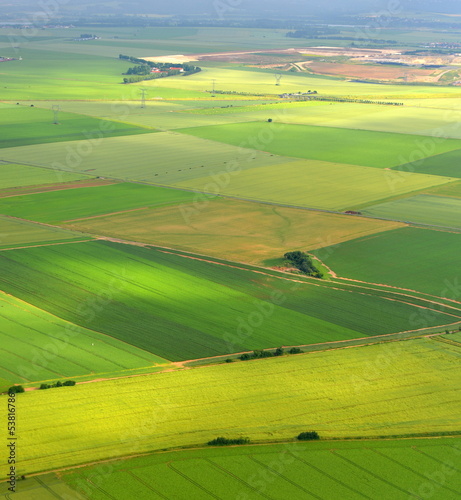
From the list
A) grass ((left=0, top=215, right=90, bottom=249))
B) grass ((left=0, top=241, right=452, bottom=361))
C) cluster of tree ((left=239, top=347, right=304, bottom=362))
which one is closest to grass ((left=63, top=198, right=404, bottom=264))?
grass ((left=0, top=215, right=90, bottom=249))

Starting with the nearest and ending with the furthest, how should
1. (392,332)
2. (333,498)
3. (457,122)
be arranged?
(333,498)
(392,332)
(457,122)

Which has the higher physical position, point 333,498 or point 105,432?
point 105,432

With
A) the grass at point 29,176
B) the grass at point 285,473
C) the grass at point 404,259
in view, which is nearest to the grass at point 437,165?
the grass at point 404,259

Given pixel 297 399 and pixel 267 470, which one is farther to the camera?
pixel 297 399

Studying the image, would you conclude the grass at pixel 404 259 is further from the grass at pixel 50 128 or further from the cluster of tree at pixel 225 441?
the grass at pixel 50 128

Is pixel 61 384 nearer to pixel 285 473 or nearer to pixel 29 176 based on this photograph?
pixel 285 473

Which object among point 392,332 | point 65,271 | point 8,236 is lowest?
point 392,332

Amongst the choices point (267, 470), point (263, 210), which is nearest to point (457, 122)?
point (263, 210)

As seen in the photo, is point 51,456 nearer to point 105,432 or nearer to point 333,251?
point 105,432
